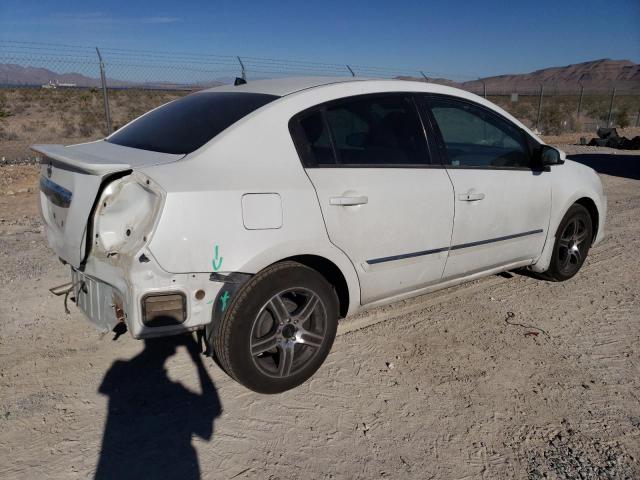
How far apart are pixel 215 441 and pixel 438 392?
4.38 ft

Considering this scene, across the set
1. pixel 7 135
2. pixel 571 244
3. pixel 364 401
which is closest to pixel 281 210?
pixel 364 401

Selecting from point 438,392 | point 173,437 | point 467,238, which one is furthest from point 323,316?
point 467,238

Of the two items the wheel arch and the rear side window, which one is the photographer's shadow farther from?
the wheel arch

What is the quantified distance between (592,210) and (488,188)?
1.77m

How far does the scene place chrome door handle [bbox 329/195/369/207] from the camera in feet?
10.0

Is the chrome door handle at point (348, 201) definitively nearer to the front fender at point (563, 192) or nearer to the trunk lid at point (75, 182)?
the trunk lid at point (75, 182)

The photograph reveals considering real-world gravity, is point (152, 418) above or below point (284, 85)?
below

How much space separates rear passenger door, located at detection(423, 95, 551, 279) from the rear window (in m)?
1.34

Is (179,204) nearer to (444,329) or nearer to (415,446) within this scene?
(415,446)

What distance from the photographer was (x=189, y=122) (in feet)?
10.8

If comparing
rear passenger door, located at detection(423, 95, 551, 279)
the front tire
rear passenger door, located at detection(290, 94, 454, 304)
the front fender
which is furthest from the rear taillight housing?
the front fender

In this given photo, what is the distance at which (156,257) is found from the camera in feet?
8.23

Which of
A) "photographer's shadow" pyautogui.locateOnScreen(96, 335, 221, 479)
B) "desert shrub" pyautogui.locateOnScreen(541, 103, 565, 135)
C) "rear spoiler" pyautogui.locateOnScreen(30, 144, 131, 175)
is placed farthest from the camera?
"desert shrub" pyautogui.locateOnScreen(541, 103, 565, 135)

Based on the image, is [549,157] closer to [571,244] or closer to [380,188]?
[571,244]
